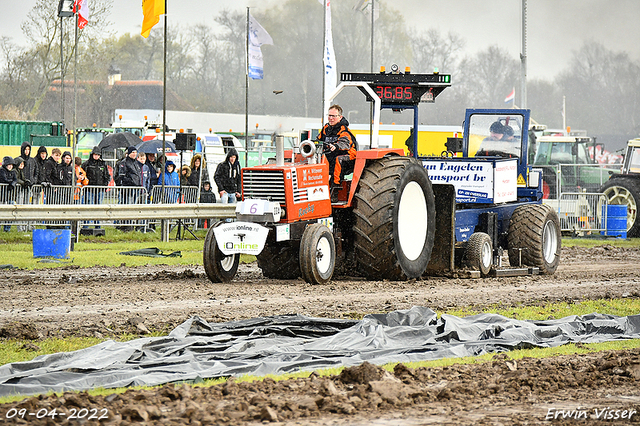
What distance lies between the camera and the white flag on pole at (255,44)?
26.5m

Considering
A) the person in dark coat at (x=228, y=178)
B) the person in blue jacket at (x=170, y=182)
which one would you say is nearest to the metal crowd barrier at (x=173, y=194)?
the person in blue jacket at (x=170, y=182)

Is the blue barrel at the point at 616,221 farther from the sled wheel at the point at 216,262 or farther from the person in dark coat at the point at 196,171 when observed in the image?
the sled wheel at the point at 216,262

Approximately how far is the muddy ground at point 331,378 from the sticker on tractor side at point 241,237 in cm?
51

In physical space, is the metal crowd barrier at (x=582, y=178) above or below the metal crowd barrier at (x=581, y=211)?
above

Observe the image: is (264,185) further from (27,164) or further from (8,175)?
(27,164)

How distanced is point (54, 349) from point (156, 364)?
4.22ft

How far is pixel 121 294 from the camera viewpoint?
1020 centimetres

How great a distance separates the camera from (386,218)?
1137 cm

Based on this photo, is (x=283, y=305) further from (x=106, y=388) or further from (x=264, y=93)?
(x=264, y=93)

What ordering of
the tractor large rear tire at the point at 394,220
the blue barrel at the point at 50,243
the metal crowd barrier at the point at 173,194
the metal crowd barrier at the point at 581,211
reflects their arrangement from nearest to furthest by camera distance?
1. the tractor large rear tire at the point at 394,220
2. the blue barrel at the point at 50,243
3. the metal crowd barrier at the point at 173,194
4. the metal crowd barrier at the point at 581,211

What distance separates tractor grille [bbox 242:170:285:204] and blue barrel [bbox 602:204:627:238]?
14.6m

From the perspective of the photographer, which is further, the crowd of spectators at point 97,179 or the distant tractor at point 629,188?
the distant tractor at point 629,188

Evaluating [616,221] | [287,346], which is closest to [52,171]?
[287,346]

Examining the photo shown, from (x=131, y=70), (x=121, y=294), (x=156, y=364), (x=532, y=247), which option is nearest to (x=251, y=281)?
(x=121, y=294)
